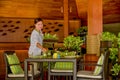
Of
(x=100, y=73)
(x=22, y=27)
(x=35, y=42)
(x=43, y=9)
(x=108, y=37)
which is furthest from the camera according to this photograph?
(x=22, y=27)

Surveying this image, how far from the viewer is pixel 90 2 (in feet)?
25.7

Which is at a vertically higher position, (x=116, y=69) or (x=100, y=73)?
(x=100, y=73)

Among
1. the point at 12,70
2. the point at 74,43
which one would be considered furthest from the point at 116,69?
the point at 12,70

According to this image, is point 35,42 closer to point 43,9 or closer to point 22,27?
point 43,9

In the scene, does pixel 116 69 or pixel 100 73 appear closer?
pixel 100 73

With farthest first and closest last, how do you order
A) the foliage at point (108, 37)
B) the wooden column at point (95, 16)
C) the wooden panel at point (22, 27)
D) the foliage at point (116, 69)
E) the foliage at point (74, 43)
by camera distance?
the wooden panel at point (22, 27)
the wooden column at point (95, 16)
the foliage at point (74, 43)
the foliage at point (108, 37)
the foliage at point (116, 69)

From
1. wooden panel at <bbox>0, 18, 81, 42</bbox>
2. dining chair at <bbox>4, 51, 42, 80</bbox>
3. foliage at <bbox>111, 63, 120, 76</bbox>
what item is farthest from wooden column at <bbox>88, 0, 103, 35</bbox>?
wooden panel at <bbox>0, 18, 81, 42</bbox>

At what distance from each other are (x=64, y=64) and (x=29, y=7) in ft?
24.0

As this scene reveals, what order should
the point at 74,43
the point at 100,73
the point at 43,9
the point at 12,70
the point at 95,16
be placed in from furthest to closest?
the point at 43,9 → the point at 95,16 → the point at 74,43 → the point at 12,70 → the point at 100,73

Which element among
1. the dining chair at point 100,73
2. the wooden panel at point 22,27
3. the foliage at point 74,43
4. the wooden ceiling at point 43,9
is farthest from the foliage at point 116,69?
the wooden panel at point 22,27

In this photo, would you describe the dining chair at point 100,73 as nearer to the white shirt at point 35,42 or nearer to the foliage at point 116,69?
the white shirt at point 35,42

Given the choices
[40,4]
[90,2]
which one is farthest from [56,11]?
[90,2]

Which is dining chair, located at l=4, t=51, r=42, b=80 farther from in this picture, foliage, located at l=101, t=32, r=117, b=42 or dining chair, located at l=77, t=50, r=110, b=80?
foliage, located at l=101, t=32, r=117, b=42

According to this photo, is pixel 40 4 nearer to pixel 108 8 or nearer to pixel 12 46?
pixel 12 46
